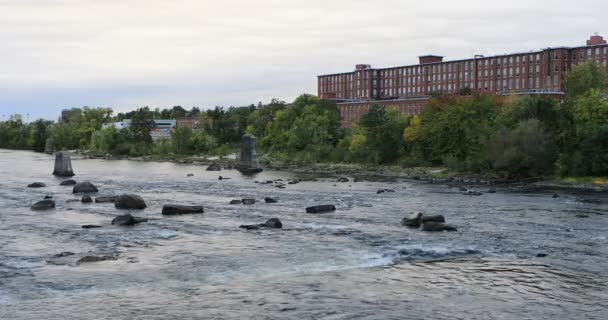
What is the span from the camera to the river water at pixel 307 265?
2462 centimetres

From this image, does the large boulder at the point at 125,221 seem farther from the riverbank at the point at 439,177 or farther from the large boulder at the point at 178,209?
the riverbank at the point at 439,177

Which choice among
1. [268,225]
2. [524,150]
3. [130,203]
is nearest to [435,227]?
[268,225]

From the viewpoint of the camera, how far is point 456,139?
10819cm

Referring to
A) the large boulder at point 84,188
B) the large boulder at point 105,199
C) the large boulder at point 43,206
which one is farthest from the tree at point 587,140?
the large boulder at point 43,206

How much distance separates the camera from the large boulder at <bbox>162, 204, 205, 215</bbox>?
51.3 metres

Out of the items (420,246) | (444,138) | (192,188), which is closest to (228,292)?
(420,246)

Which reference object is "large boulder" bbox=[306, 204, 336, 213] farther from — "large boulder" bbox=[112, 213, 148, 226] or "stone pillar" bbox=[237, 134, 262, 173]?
"stone pillar" bbox=[237, 134, 262, 173]

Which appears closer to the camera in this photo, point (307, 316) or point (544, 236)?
point (307, 316)

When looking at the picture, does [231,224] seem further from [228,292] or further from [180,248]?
[228,292]

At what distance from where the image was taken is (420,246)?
120 ft

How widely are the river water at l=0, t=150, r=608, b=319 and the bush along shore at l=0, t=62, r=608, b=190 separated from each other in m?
32.9

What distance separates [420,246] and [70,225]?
23.3 metres

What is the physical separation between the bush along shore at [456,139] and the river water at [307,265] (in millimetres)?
32859

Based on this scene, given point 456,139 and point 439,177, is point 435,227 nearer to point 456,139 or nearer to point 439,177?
point 439,177
